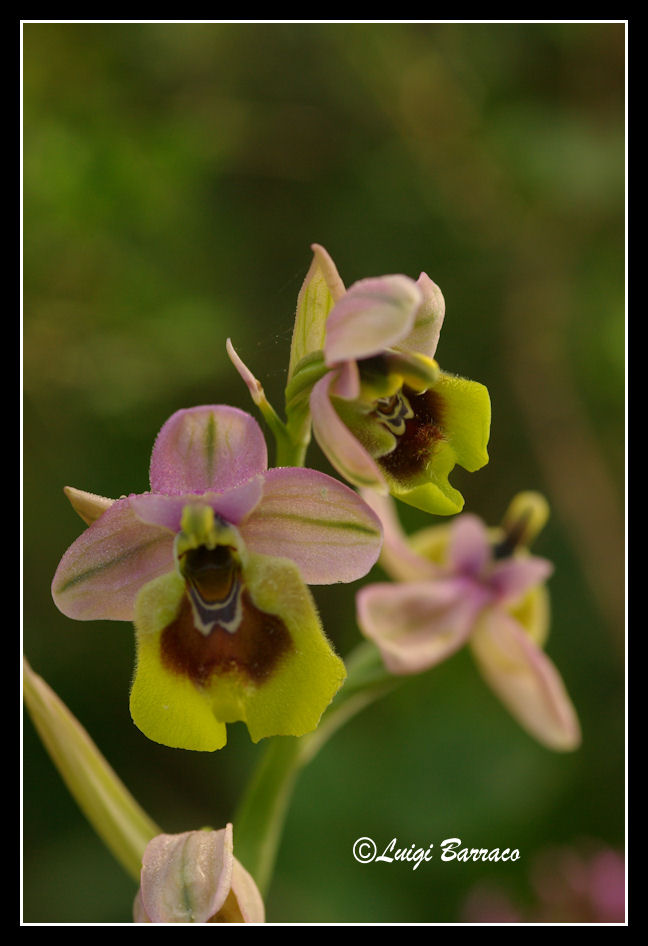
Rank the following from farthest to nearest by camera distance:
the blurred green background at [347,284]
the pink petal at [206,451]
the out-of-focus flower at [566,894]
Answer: the blurred green background at [347,284]
the out-of-focus flower at [566,894]
the pink petal at [206,451]

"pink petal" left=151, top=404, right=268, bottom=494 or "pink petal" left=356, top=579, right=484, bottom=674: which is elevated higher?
"pink petal" left=151, top=404, right=268, bottom=494

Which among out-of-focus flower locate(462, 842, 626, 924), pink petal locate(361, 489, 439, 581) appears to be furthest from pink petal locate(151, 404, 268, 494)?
out-of-focus flower locate(462, 842, 626, 924)

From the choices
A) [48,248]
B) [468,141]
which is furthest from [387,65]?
[48,248]

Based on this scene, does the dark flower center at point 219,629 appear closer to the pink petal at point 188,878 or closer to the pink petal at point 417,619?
the pink petal at point 188,878

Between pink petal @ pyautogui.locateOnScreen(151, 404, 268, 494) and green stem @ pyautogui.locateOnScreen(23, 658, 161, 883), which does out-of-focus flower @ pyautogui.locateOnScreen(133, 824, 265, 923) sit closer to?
green stem @ pyautogui.locateOnScreen(23, 658, 161, 883)

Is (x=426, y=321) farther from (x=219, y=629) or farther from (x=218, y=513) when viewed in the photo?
(x=219, y=629)

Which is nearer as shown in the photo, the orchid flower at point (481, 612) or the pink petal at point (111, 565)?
the pink petal at point (111, 565)

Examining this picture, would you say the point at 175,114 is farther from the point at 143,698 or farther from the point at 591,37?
the point at 143,698

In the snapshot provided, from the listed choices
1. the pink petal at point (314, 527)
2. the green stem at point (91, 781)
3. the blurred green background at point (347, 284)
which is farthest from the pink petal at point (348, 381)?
the blurred green background at point (347, 284)
